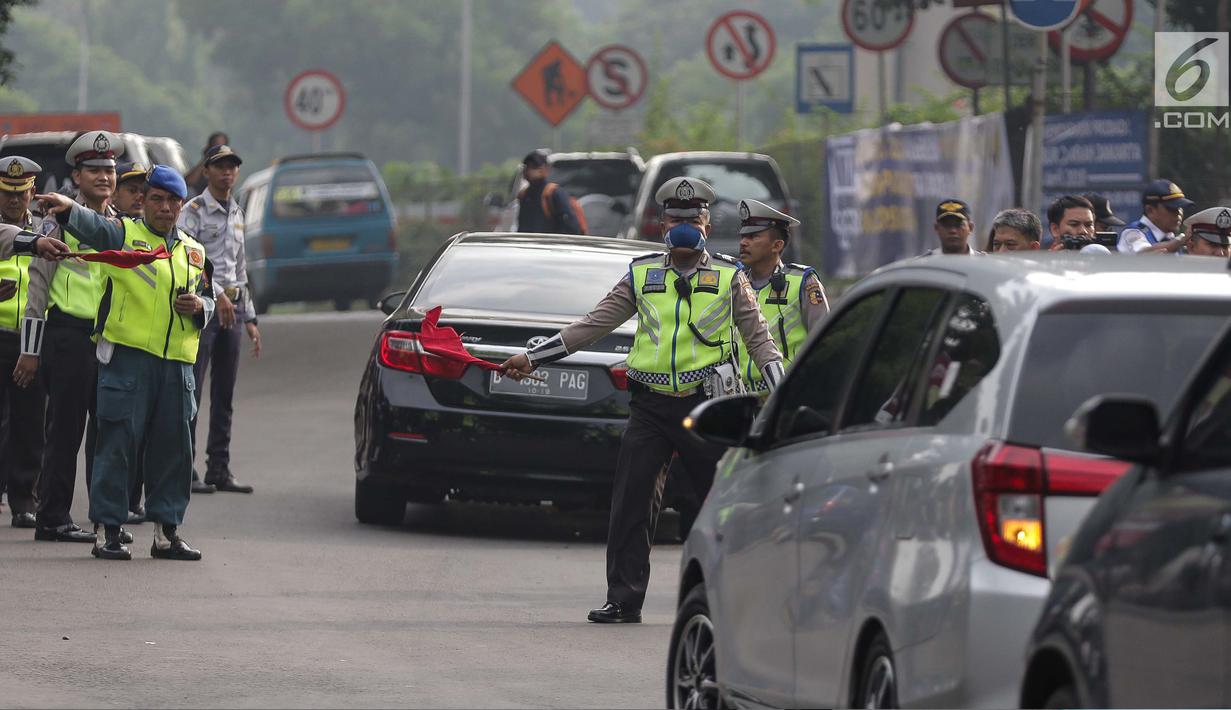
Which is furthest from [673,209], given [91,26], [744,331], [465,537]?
[91,26]

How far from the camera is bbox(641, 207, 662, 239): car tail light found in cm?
2556

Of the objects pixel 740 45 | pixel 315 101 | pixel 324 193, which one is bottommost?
pixel 324 193

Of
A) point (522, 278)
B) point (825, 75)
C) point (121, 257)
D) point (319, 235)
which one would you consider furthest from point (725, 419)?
point (319, 235)

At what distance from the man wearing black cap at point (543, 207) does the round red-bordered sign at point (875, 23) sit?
25.9ft

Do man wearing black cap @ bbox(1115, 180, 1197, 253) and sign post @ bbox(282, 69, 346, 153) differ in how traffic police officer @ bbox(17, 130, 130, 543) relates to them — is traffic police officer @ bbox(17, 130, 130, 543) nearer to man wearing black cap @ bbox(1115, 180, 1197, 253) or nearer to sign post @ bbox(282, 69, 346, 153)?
man wearing black cap @ bbox(1115, 180, 1197, 253)

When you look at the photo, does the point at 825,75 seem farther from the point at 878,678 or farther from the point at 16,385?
the point at 878,678

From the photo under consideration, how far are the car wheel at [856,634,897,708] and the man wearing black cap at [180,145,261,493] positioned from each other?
29.0 feet

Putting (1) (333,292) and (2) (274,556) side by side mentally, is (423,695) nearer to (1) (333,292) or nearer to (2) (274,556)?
(2) (274,556)

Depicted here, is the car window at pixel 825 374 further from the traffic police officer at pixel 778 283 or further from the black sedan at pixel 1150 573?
the traffic police officer at pixel 778 283

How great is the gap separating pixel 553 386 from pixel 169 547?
6.78 feet

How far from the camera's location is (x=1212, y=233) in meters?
12.0

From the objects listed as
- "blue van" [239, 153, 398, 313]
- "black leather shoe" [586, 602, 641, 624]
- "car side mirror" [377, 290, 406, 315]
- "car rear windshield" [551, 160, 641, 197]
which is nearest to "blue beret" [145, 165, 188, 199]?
"car side mirror" [377, 290, 406, 315]

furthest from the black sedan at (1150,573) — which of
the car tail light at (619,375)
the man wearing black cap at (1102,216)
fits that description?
the man wearing black cap at (1102,216)

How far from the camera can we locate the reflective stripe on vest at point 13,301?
13.0 meters
